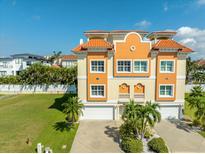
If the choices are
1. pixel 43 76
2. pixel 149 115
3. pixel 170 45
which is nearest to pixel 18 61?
pixel 43 76

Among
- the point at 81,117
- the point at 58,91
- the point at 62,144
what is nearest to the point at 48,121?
the point at 81,117

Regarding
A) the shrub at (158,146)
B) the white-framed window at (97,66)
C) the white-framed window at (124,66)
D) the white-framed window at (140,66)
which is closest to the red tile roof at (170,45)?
the white-framed window at (140,66)

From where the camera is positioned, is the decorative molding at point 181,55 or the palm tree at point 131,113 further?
the decorative molding at point 181,55

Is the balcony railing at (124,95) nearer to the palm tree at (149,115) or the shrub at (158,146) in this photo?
the palm tree at (149,115)

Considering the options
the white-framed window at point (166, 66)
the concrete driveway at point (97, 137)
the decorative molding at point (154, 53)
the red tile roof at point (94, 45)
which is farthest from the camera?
the white-framed window at point (166, 66)

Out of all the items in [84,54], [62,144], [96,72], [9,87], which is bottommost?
[62,144]

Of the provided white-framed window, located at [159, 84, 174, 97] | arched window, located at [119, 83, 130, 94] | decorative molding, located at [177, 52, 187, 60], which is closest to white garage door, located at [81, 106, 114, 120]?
arched window, located at [119, 83, 130, 94]

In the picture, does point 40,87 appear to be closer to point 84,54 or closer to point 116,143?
point 84,54

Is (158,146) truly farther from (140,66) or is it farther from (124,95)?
(140,66)
